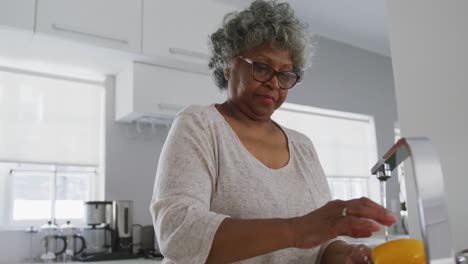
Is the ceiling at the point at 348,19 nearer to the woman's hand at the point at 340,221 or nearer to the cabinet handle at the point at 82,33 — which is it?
the cabinet handle at the point at 82,33

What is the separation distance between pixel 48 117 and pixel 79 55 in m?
0.44

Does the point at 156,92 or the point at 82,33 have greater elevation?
the point at 82,33

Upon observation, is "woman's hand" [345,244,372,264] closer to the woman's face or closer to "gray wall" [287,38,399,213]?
the woman's face

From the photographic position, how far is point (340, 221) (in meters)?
0.61

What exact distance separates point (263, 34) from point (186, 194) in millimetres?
417

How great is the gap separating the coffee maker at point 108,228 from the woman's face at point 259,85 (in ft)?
5.36

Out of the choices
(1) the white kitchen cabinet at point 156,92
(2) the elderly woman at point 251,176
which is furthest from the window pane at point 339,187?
(2) the elderly woman at point 251,176

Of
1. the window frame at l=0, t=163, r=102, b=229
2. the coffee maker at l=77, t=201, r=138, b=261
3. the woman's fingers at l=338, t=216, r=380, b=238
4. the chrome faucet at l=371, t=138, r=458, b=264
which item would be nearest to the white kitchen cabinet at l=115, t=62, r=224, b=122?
the window frame at l=0, t=163, r=102, b=229

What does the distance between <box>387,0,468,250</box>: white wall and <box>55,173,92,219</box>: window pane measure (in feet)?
6.23

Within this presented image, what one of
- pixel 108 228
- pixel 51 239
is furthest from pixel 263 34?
pixel 51 239

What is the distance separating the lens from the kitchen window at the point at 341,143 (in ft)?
12.7

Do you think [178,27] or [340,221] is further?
[178,27]

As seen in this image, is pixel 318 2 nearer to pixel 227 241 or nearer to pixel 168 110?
pixel 168 110

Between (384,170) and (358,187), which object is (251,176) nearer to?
(384,170)
